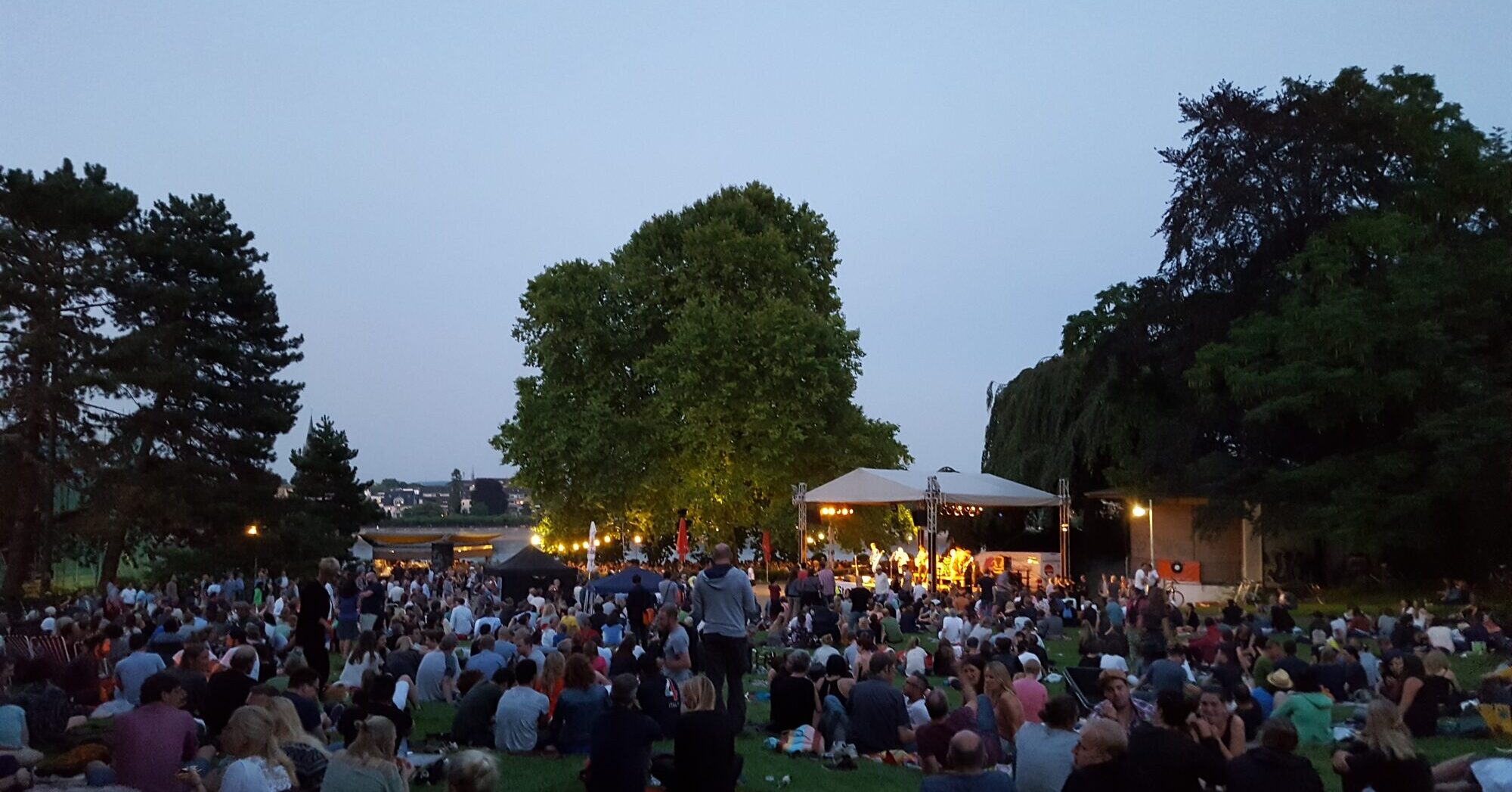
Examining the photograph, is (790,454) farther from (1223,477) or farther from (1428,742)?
(1428,742)

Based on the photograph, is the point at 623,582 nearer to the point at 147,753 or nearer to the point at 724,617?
the point at 724,617

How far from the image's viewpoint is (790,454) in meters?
33.8

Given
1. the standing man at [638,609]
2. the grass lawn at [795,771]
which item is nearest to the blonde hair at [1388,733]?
the grass lawn at [795,771]

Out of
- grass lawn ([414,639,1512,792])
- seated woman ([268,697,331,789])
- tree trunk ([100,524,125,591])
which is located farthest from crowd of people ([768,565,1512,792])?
tree trunk ([100,524,125,591])

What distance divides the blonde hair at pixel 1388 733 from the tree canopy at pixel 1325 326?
1932cm

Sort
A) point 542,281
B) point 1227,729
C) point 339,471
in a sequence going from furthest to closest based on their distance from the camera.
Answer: point 339,471
point 542,281
point 1227,729

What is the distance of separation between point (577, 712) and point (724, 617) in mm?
1322

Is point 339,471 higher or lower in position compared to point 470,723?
higher

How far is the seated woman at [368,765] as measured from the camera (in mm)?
5246

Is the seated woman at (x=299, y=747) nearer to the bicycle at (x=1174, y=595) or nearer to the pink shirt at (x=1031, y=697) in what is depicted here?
the pink shirt at (x=1031, y=697)

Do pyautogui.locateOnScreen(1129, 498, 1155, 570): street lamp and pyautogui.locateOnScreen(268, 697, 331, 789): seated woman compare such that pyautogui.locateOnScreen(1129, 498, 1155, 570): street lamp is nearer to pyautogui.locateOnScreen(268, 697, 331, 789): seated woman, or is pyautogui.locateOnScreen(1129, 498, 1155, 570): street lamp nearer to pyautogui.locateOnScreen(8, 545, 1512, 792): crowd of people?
pyautogui.locateOnScreen(8, 545, 1512, 792): crowd of people

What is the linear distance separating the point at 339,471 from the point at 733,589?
114 feet

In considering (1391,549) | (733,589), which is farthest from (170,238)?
(1391,549)

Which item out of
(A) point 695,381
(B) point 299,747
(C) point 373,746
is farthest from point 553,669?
(A) point 695,381
